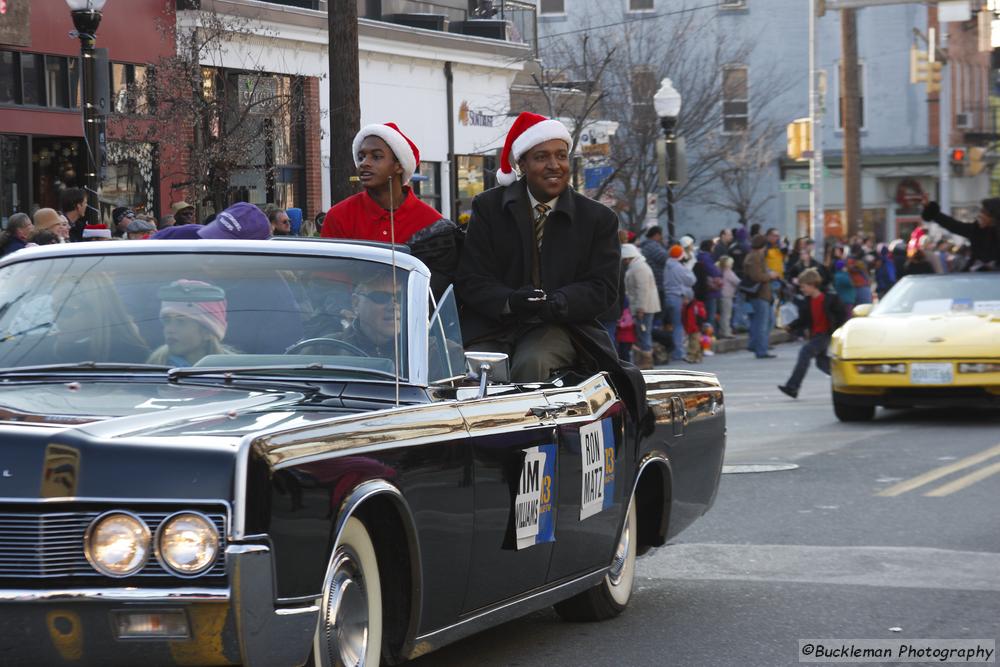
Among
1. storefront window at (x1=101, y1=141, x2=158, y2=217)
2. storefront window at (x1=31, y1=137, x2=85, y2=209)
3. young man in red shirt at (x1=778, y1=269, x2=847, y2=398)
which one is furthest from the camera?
storefront window at (x1=101, y1=141, x2=158, y2=217)

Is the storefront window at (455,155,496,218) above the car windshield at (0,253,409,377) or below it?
above

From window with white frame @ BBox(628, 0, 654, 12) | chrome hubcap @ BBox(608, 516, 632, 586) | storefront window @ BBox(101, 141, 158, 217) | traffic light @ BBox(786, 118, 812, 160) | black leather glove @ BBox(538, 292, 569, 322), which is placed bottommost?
chrome hubcap @ BBox(608, 516, 632, 586)

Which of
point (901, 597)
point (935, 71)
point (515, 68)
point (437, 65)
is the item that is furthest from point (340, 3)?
point (935, 71)

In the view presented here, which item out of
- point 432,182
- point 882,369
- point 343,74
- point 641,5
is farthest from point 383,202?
point 641,5

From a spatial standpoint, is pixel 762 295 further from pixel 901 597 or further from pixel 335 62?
pixel 901 597

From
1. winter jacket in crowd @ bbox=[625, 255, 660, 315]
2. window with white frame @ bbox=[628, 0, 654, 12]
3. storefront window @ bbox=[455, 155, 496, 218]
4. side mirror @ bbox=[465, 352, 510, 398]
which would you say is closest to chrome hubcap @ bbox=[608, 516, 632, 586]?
side mirror @ bbox=[465, 352, 510, 398]

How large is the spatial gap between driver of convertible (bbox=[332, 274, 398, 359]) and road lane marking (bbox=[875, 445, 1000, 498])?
6104mm

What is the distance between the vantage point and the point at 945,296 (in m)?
17.3

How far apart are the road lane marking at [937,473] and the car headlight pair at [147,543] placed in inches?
297

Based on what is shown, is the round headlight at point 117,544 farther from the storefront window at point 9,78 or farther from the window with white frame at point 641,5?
the window with white frame at point 641,5

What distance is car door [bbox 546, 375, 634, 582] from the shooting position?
6.57 metres

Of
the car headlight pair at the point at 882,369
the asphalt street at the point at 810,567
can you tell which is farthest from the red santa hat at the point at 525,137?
the car headlight pair at the point at 882,369

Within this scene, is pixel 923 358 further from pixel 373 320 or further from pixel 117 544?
pixel 117 544

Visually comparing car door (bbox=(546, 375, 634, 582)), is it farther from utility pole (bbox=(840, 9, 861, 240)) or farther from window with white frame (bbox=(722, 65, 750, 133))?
window with white frame (bbox=(722, 65, 750, 133))
